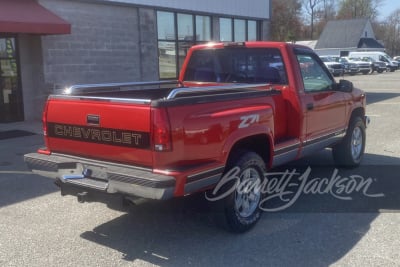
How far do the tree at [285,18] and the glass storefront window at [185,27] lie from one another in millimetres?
44335

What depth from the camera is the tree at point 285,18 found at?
202 feet

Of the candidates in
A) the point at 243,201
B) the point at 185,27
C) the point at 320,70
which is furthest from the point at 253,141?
the point at 185,27

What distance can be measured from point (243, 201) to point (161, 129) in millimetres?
1396

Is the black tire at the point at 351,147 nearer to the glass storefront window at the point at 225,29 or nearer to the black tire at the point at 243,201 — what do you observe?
the black tire at the point at 243,201

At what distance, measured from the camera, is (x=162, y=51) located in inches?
640

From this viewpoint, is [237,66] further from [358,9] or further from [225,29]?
[358,9]

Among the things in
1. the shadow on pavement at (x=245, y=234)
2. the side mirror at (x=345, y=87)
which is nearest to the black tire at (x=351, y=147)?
the side mirror at (x=345, y=87)

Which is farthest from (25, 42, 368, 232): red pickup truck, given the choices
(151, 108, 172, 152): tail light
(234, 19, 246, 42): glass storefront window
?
(234, 19, 246, 42): glass storefront window

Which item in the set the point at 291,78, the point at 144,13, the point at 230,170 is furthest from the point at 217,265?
the point at 144,13

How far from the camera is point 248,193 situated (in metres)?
4.72

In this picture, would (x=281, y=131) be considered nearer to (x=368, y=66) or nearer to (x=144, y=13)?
(x=144, y=13)

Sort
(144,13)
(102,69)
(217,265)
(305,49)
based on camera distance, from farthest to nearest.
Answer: (144,13) < (102,69) < (305,49) < (217,265)

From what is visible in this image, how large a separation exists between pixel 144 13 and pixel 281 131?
1091 centimetres

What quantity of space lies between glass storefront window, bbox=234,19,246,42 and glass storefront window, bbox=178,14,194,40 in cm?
328
